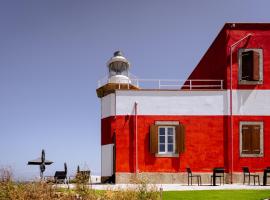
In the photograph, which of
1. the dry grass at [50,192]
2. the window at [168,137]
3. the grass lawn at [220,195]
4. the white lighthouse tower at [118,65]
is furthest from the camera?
the white lighthouse tower at [118,65]

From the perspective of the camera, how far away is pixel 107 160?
2644cm

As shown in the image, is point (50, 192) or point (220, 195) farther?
point (220, 195)

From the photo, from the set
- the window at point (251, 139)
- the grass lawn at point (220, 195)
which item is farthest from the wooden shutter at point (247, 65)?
the grass lawn at point (220, 195)

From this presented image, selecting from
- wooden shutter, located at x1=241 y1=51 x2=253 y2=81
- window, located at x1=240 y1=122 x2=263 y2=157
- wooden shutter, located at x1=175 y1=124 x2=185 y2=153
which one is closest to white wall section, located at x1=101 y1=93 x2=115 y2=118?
wooden shutter, located at x1=175 y1=124 x2=185 y2=153

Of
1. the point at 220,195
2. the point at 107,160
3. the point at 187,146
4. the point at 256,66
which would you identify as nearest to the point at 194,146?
the point at 187,146

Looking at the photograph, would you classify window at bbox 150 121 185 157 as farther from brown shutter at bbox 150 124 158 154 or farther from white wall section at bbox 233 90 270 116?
white wall section at bbox 233 90 270 116

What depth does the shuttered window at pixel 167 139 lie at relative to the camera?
24625mm

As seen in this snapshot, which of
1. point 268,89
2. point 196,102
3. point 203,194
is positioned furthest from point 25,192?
point 268,89

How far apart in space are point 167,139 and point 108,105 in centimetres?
347

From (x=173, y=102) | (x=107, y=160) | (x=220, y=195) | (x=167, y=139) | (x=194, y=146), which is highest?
(x=173, y=102)

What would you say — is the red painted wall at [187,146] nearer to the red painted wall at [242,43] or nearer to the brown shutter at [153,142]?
the brown shutter at [153,142]

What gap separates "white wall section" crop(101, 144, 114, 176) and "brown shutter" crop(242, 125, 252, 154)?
6.65 m

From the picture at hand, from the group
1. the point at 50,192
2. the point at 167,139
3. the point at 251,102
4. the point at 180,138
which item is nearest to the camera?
the point at 50,192

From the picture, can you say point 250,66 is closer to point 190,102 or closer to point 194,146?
point 190,102
